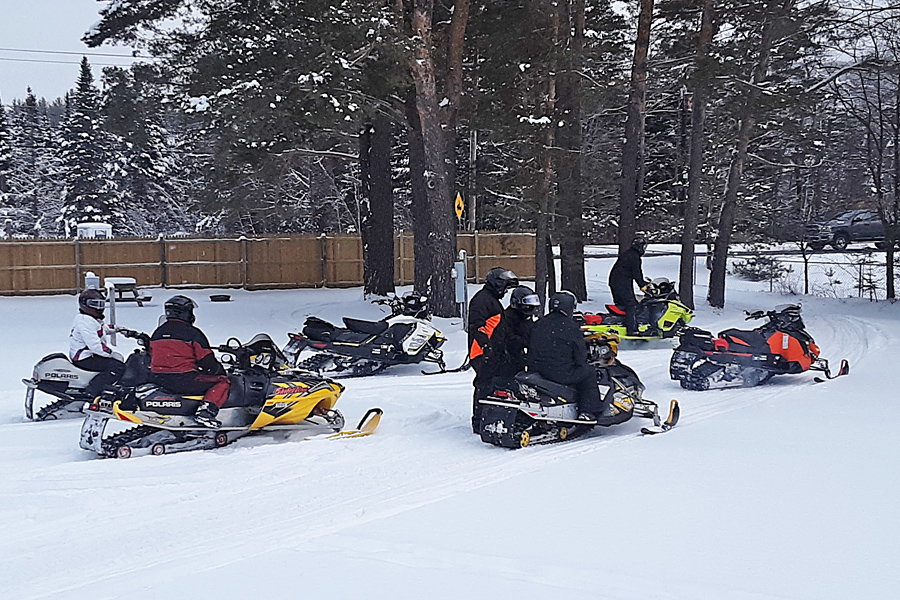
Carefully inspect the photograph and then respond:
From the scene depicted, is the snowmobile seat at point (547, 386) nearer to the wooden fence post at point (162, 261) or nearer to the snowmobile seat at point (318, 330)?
the snowmobile seat at point (318, 330)

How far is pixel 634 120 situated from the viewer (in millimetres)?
20688

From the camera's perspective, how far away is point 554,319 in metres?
8.57

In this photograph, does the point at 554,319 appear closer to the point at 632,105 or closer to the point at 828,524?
the point at 828,524

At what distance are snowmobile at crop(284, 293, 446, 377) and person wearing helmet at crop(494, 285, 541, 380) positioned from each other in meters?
4.11

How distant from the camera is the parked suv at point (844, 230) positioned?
1324 inches

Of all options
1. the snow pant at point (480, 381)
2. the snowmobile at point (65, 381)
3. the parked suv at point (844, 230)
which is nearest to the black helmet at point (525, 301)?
the snow pant at point (480, 381)

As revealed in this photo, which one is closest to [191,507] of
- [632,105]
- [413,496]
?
[413,496]

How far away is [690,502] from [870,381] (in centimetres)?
661

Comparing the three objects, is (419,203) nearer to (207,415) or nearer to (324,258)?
(324,258)

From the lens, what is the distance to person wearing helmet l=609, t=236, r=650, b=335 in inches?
598

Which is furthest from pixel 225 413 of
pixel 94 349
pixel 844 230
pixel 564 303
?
pixel 844 230

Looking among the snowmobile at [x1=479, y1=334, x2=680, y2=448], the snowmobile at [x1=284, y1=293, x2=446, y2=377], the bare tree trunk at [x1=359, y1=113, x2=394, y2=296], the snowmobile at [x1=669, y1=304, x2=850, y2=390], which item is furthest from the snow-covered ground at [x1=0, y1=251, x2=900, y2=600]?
the bare tree trunk at [x1=359, y1=113, x2=394, y2=296]

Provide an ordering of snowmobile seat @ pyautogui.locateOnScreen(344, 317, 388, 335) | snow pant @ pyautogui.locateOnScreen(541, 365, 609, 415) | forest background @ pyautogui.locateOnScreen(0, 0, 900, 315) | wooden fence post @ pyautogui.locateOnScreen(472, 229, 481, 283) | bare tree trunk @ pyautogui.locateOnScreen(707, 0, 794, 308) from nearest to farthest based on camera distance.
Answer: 1. snow pant @ pyautogui.locateOnScreen(541, 365, 609, 415)
2. snowmobile seat @ pyautogui.locateOnScreen(344, 317, 388, 335)
3. forest background @ pyautogui.locateOnScreen(0, 0, 900, 315)
4. bare tree trunk @ pyautogui.locateOnScreen(707, 0, 794, 308)
5. wooden fence post @ pyautogui.locateOnScreen(472, 229, 481, 283)

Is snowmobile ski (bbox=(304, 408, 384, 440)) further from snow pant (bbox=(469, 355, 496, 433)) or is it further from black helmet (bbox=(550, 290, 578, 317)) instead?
black helmet (bbox=(550, 290, 578, 317))
